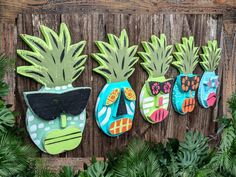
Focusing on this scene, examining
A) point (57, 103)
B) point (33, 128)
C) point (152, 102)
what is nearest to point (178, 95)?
point (152, 102)

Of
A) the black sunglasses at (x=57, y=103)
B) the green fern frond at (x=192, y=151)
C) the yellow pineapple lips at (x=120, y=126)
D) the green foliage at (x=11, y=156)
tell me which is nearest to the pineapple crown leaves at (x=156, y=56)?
the yellow pineapple lips at (x=120, y=126)

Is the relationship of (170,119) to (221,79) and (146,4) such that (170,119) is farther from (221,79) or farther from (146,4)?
(146,4)

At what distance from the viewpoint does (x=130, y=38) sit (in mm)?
2223

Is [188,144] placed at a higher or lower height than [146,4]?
lower

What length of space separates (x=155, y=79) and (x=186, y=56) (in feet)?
0.98

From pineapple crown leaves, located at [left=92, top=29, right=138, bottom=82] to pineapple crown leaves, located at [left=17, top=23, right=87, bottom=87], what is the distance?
11cm

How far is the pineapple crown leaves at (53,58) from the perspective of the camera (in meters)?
1.81

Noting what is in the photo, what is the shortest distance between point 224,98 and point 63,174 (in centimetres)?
165

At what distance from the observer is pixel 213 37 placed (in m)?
2.73

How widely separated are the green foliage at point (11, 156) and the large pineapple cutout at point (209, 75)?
1514 millimetres

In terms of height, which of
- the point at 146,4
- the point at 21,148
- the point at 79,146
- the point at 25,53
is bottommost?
the point at 79,146

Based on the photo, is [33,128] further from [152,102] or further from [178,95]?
[178,95]

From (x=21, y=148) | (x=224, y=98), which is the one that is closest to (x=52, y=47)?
(x=21, y=148)

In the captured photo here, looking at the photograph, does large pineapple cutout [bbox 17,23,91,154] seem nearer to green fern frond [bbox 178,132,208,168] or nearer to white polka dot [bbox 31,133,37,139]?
white polka dot [bbox 31,133,37,139]
